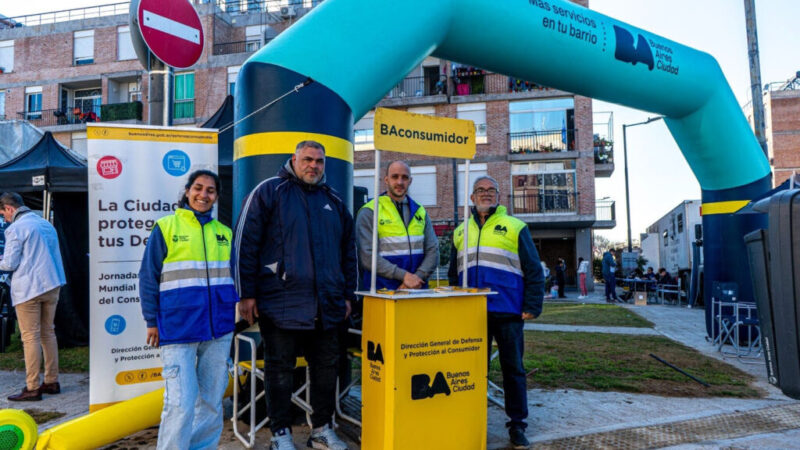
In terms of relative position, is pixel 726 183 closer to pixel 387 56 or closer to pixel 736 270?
pixel 736 270

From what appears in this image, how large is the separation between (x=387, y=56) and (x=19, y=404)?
4.79 metres

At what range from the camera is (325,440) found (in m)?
3.79

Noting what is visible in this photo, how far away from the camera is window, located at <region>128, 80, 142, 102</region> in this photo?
103ft

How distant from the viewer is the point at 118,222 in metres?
4.55

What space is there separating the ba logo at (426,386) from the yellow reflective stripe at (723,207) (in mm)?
6758

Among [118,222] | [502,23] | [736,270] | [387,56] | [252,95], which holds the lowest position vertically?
[736,270]

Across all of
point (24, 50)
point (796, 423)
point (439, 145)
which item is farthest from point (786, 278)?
point (24, 50)

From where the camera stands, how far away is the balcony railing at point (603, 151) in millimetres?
30906

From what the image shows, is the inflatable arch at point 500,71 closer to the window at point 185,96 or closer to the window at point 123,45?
the window at point 185,96

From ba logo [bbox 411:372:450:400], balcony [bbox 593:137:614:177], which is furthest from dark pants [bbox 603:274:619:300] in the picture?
ba logo [bbox 411:372:450:400]

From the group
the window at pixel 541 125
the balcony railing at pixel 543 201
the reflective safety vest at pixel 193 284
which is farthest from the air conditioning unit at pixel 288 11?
the reflective safety vest at pixel 193 284

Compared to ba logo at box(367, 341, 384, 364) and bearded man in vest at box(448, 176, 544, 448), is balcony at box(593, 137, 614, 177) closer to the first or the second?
bearded man in vest at box(448, 176, 544, 448)

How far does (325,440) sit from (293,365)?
57 centimetres

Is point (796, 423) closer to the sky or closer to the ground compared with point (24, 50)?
closer to the ground
